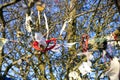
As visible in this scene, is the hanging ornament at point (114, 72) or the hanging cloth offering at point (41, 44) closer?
the hanging ornament at point (114, 72)

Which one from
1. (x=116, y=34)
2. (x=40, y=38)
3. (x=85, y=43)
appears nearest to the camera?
(x=40, y=38)

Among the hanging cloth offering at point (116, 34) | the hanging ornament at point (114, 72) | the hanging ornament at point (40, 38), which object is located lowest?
the hanging ornament at point (114, 72)

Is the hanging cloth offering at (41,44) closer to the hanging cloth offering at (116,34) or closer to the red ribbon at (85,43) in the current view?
the red ribbon at (85,43)

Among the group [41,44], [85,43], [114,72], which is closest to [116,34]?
[85,43]

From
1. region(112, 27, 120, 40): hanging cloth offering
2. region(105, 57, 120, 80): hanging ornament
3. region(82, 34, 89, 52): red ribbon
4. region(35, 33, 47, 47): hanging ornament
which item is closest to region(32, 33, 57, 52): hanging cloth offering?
region(35, 33, 47, 47): hanging ornament

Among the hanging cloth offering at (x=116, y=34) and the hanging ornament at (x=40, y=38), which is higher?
the hanging cloth offering at (x=116, y=34)

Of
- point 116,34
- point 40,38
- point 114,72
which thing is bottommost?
point 114,72

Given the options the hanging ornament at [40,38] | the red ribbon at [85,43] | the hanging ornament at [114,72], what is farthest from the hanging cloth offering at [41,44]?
the hanging ornament at [114,72]

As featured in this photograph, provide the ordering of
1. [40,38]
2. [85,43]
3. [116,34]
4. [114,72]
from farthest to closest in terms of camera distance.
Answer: [85,43] → [116,34] → [40,38] → [114,72]

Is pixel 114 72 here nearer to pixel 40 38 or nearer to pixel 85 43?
pixel 40 38

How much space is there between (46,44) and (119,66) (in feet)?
3.64

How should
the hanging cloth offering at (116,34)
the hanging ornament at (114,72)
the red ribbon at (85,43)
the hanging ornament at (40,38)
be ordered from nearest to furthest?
the hanging ornament at (114,72) < the hanging ornament at (40,38) < the hanging cloth offering at (116,34) < the red ribbon at (85,43)

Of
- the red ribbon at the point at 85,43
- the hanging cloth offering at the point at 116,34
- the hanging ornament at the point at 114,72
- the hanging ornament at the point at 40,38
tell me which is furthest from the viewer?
the red ribbon at the point at 85,43

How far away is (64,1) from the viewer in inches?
337
